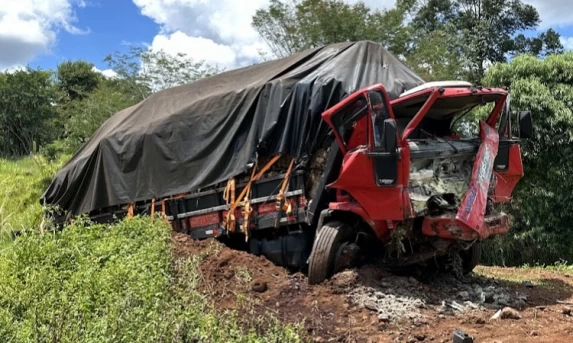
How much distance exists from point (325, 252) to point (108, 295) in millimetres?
2364

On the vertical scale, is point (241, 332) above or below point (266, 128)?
below

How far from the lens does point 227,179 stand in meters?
7.93

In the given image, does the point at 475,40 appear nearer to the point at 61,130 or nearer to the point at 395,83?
the point at 395,83

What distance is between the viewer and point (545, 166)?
12734 mm

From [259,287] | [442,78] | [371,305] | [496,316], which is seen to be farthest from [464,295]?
Answer: [442,78]

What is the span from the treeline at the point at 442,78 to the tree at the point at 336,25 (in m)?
0.04

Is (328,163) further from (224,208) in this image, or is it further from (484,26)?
(484,26)

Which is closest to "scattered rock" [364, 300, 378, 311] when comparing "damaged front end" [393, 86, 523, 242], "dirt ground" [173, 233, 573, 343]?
"dirt ground" [173, 233, 573, 343]

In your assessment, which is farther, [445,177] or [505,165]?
[505,165]

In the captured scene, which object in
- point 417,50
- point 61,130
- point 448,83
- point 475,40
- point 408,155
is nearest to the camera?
point 408,155

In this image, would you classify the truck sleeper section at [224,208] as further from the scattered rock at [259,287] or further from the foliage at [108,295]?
the scattered rock at [259,287]

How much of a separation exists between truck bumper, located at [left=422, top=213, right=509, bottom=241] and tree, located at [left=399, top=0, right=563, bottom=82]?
1737 cm

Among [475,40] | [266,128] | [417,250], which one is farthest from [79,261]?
[475,40]

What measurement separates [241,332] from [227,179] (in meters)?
3.44
